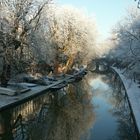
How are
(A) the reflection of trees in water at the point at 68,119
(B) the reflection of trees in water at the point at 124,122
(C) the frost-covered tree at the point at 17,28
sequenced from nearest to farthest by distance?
1. (B) the reflection of trees in water at the point at 124,122
2. (A) the reflection of trees in water at the point at 68,119
3. (C) the frost-covered tree at the point at 17,28

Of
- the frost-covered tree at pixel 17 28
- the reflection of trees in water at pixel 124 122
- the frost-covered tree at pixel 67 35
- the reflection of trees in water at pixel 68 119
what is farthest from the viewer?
the frost-covered tree at pixel 67 35

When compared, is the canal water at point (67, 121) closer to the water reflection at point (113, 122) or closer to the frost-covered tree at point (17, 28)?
the water reflection at point (113, 122)

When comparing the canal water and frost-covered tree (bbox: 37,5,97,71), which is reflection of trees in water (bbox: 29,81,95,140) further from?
frost-covered tree (bbox: 37,5,97,71)

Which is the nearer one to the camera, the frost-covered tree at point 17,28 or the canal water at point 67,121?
the canal water at point 67,121

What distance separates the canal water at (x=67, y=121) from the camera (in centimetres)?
1917

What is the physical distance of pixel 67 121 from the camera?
75.7 ft

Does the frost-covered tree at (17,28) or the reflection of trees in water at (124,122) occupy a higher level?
the frost-covered tree at (17,28)

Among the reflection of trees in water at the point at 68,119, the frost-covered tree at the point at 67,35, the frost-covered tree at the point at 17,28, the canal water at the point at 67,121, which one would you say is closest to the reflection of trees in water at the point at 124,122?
the canal water at the point at 67,121

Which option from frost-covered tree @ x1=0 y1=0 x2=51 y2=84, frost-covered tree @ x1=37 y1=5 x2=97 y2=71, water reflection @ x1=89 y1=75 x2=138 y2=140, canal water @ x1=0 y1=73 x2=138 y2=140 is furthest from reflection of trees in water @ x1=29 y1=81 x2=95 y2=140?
frost-covered tree @ x1=37 y1=5 x2=97 y2=71

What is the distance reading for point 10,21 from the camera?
1176 inches

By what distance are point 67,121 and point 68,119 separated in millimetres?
614

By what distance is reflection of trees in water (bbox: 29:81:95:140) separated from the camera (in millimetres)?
19391

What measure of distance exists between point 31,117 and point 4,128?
358cm

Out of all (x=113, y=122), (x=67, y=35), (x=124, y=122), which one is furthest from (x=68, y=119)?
(x=67, y=35)
